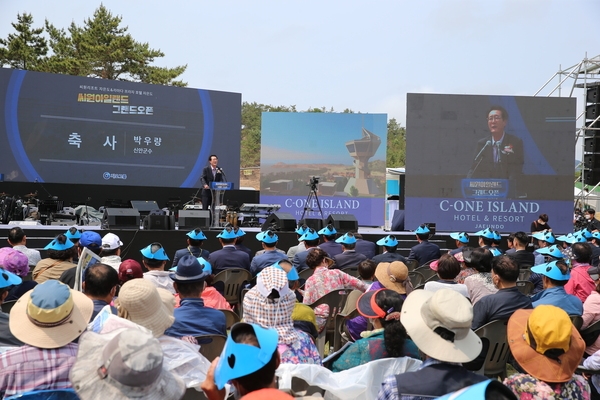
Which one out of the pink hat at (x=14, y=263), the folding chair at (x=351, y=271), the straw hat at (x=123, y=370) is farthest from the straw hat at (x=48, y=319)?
the folding chair at (x=351, y=271)

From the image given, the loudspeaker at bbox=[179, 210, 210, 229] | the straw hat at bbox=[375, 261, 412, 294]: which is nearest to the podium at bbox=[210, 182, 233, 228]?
the loudspeaker at bbox=[179, 210, 210, 229]

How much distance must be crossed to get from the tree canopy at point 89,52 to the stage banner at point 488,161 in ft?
61.9

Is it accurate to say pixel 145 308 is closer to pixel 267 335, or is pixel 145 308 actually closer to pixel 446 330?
pixel 267 335

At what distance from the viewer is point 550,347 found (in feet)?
7.99

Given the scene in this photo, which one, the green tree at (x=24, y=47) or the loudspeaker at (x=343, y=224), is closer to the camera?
the loudspeaker at (x=343, y=224)

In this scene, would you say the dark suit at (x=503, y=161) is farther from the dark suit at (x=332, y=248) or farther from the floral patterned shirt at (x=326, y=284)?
the floral patterned shirt at (x=326, y=284)

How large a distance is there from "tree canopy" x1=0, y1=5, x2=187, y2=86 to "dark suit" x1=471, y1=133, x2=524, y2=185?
19.5 meters

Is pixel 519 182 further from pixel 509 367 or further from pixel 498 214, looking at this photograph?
pixel 509 367

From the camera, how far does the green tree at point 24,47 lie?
2683 cm

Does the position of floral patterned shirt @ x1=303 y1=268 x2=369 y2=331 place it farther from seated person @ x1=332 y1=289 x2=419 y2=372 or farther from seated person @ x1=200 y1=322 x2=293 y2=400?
seated person @ x1=200 y1=322 x2=293 y2=400

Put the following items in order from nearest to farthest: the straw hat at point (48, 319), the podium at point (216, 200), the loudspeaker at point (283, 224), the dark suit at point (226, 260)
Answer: the straw hat at point (48, 319) < the dark suit at point (226, 260) < the loudspeaker at point (283, 224) < the podium at point (216, 200)

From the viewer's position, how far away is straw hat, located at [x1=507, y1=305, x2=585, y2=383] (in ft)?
7.97

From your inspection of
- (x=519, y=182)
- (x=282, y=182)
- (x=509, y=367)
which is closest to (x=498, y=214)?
(x=519, y=182)

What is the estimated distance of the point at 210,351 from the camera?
3262 mm
